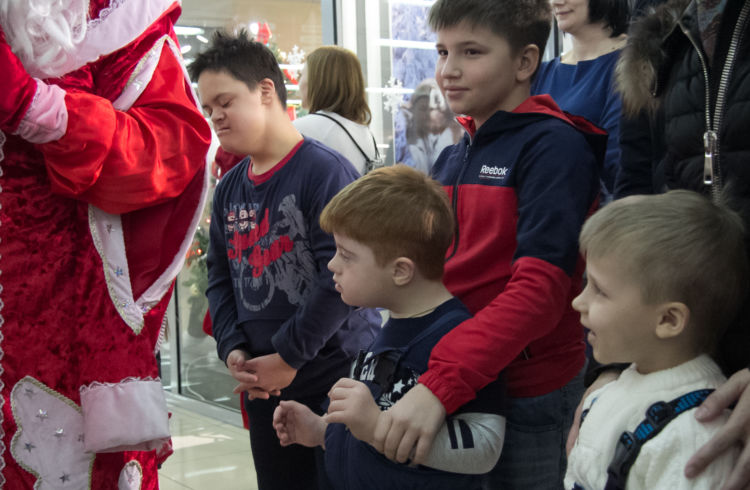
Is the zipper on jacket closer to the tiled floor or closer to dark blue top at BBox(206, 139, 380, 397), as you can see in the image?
dark blue top at BBox(206, 139, 380, 397)

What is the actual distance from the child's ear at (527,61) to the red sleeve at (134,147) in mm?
633

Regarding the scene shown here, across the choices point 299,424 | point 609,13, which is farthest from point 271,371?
point 609,13

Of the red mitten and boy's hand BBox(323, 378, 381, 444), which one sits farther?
the red mitten

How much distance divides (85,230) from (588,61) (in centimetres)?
137

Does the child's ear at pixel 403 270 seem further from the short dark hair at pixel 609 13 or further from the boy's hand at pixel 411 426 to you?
the short dark hair at pixel 609 13

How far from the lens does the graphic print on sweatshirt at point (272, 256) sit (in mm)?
1861

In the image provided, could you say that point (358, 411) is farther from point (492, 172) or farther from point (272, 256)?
point (272, 256)

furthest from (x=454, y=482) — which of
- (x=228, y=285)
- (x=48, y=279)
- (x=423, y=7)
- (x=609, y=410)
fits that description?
(x=423, y=7)

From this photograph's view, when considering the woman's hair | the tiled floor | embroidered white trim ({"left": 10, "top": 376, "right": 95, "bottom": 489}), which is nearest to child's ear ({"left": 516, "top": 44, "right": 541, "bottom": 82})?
embroidered white trim ({"left": 10, "top": 376, "right": 95, "bottom": 489})

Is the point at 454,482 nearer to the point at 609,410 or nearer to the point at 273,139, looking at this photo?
the point at 609,410

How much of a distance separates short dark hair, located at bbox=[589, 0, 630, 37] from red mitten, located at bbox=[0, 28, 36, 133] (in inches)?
59.4

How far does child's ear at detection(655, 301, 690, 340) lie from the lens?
104cm

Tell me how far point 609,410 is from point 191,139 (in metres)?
0.95

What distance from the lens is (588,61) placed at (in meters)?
2.17
